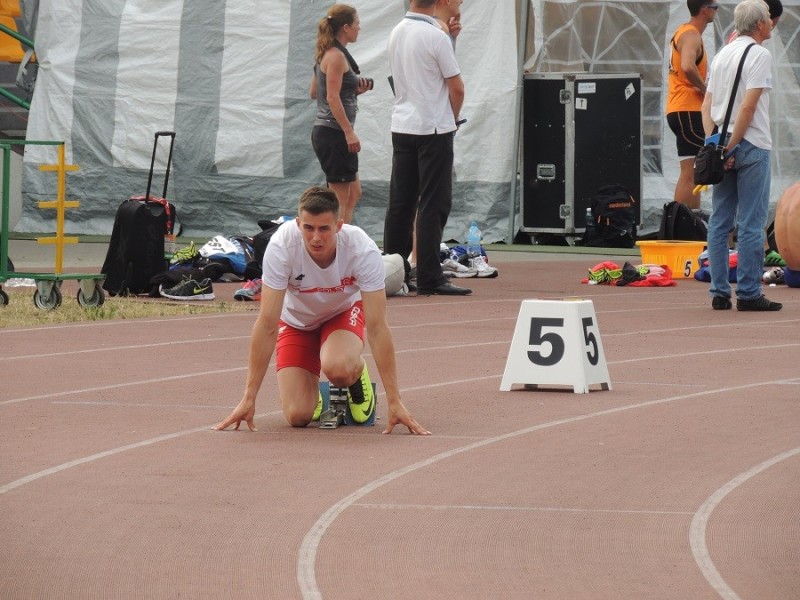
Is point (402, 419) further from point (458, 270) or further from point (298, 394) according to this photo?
point (458, 270)

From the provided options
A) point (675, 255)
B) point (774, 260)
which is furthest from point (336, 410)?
point (774, 260)

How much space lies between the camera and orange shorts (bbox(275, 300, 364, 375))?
7.48m

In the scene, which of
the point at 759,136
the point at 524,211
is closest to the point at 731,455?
the point at 759,136

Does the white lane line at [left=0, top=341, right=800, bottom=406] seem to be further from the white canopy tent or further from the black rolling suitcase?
the white canopy tent

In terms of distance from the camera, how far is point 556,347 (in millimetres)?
8148

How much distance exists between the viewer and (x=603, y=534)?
5.09 meters

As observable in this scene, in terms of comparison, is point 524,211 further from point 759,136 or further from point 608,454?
point 608,454

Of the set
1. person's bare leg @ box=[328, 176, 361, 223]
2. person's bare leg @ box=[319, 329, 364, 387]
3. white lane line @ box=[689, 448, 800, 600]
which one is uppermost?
person's bare leg @ box=[328, 176, 361, 223]

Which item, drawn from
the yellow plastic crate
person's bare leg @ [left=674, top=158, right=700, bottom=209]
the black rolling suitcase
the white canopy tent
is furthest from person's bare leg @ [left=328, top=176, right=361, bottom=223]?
the white canopy tent

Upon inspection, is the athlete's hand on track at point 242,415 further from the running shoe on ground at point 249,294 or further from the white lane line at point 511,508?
the running shoe on ground at point 249,294

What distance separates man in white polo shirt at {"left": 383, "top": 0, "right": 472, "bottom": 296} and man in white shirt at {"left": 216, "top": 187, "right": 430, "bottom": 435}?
532 cm

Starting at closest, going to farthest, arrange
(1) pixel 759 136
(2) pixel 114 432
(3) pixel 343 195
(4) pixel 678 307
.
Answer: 1. (2) pixel 114 432
2. (1) pixel 759 136
3. (4) pixel 678 307
4. (3) pixel 343 195

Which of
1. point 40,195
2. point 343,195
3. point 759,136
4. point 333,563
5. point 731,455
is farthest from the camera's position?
point 40,195

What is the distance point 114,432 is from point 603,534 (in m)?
2.63
